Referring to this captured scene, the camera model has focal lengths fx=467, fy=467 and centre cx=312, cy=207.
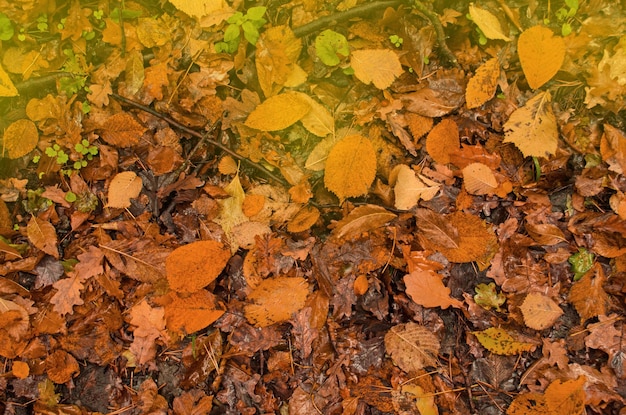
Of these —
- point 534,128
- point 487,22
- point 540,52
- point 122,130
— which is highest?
point 487,22

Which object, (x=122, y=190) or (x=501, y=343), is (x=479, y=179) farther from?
(x=122, y=190)

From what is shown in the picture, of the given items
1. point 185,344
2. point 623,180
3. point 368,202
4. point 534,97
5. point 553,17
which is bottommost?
point 185,344

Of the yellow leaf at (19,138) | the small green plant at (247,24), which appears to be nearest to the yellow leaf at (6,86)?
the yellow leaf at (19,138)

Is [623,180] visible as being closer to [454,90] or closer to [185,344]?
[454,90]

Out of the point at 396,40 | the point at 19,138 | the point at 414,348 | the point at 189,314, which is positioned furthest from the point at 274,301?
the point at 19,138

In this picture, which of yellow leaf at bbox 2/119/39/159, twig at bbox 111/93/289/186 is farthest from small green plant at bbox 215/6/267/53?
yellow leaf at bbox 2/119/39/159

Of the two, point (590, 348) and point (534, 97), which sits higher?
point (534, 97)

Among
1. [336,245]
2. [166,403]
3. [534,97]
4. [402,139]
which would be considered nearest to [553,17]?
[534,97]
